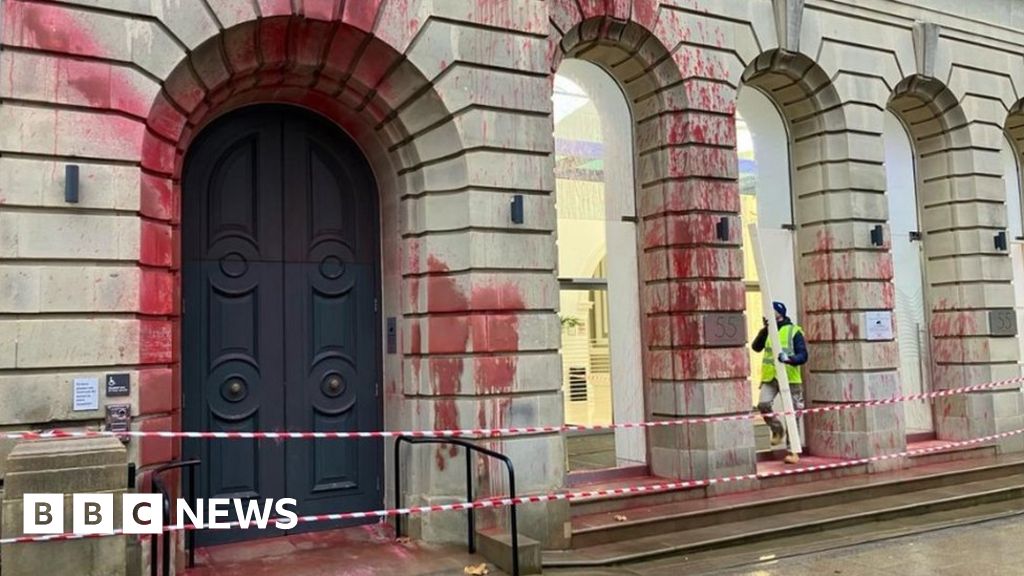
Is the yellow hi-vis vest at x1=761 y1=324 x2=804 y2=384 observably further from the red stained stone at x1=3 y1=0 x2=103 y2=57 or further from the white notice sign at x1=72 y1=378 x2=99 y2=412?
the red stained stone at x1=3 y1=0 x2=103 y2=57

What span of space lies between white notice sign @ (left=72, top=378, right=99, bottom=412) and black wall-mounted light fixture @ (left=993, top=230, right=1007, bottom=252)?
12638 mm

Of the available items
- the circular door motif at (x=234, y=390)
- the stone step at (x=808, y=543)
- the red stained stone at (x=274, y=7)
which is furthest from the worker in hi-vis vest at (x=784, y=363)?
the red stained stone at (x=274, y=7)

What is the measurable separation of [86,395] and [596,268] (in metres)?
5.89

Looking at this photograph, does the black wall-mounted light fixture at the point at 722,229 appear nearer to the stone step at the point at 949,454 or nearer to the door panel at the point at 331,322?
the door panel at the point at 331,322

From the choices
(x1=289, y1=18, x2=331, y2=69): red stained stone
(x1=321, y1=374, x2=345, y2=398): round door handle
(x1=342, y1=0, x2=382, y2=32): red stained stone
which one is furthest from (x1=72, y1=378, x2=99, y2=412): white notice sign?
(x1=342, y1=0, x2=382, y2=32): red stained stone

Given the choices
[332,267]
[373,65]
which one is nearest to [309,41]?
[373,65]

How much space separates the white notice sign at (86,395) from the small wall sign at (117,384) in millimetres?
84

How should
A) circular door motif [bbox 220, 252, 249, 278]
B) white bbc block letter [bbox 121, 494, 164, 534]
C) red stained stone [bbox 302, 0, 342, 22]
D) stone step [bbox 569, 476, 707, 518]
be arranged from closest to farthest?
white bbc block letter [bbox 121, 494, 164, 534], red stained stone [bbox 302, 0, 342, 22], circular door motif [bbox 220, 252, 249, 278], stone step [bbox 569, 476, 707, 518]

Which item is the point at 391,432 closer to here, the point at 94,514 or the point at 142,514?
the point at 142,514

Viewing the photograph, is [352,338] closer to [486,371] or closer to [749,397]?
[486,371]

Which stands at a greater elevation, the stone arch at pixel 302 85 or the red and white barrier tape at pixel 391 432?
the stone arch at pixel 302 85

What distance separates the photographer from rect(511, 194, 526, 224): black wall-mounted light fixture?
8070 millimetres

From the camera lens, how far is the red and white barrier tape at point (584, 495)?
5.97m

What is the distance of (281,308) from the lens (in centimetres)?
817
